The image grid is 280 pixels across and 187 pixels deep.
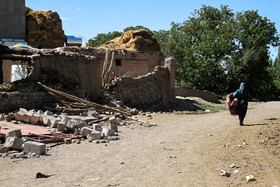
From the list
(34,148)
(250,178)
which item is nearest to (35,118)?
(34,148)

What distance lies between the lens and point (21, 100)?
1048cm

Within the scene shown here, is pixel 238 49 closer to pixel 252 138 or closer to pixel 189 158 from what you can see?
pixel 252 138

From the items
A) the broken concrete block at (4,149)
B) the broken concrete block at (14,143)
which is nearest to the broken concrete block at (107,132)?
the broken concrete block at (14,143)

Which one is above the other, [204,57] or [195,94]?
[204,57]

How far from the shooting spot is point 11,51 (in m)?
11.8

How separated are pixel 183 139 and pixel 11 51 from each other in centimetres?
753

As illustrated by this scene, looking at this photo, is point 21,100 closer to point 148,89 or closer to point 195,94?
point 148,89

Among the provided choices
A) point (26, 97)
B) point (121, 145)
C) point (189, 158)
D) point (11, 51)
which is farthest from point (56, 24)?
point (189, 158)

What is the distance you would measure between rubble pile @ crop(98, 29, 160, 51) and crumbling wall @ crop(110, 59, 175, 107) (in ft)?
11.5

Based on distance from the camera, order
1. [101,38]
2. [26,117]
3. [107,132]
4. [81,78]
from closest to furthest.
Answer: [107,132], [26,117], [81,78], [101,38]

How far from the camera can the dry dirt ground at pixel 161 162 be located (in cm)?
471

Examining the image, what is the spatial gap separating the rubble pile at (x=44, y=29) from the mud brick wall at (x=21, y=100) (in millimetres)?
14550

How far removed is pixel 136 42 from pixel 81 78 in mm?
8112

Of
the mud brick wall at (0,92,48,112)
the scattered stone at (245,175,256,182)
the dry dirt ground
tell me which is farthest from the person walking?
the mud brick wall at (0,92,48,112)
